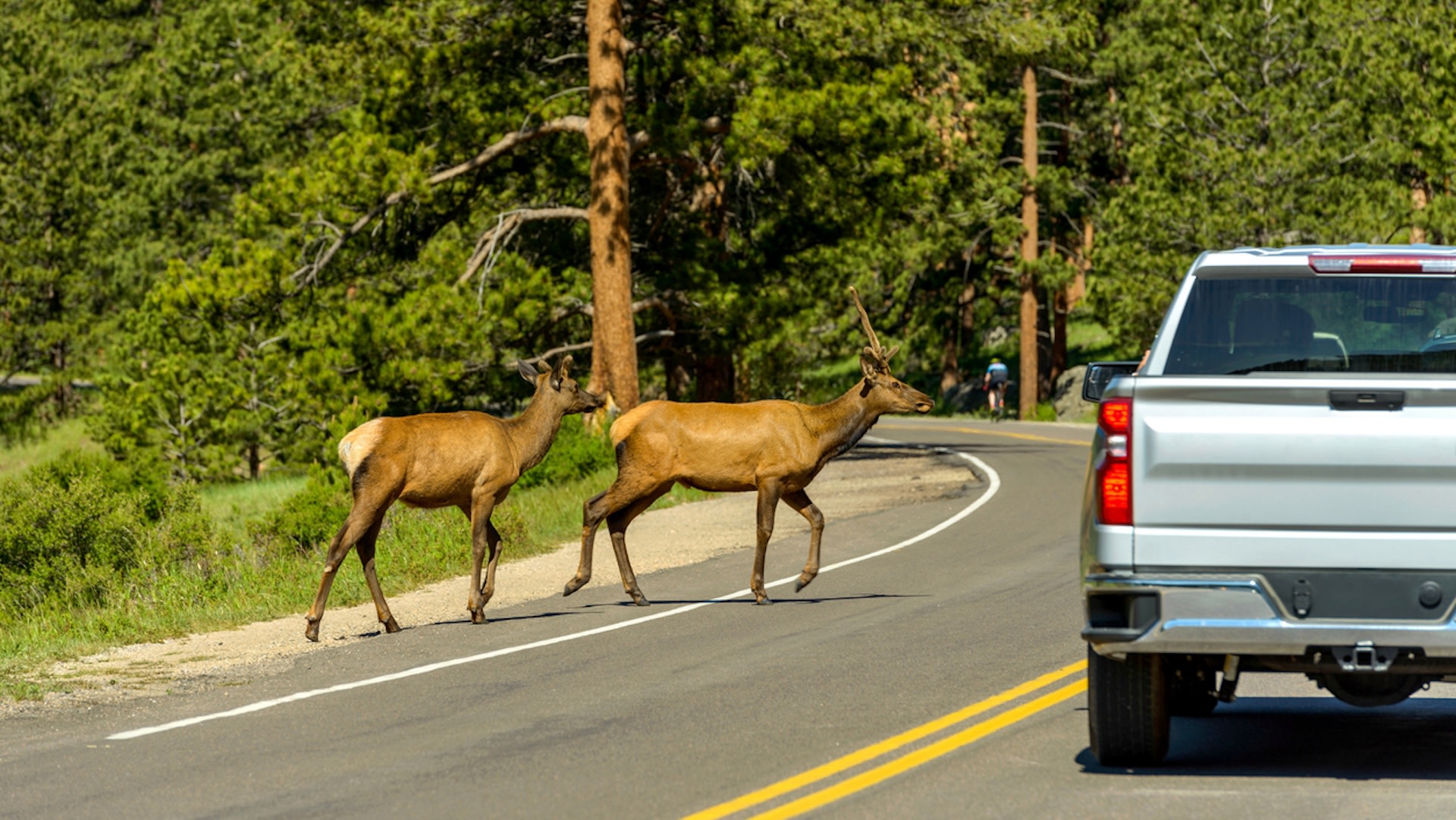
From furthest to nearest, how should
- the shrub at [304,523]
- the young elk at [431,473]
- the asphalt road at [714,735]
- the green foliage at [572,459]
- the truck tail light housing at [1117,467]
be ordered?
the green foliage at [572,459], the shrub at [304,523], the young elk at [431,473], the asphalt road at [714,735], the truck tail light housing at [1117,467]

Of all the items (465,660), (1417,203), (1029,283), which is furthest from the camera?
(1029,283)

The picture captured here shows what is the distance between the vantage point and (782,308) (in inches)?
1283

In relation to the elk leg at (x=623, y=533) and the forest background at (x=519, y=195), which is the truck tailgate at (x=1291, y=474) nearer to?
the elk leg at (x=623, y=533)

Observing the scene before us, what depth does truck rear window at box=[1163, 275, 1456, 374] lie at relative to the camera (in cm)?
825

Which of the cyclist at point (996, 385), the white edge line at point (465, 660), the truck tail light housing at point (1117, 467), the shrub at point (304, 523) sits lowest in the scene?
the cyclist at point (996, 385)

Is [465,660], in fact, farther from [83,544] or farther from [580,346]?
[580,346]

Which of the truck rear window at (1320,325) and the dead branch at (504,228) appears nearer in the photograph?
the truck rear window at (1320,325)

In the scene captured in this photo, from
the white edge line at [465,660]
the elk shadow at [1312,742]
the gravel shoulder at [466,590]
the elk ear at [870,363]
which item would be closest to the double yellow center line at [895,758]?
the elk shadow at [1312,742]

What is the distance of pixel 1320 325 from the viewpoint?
8.36 metres

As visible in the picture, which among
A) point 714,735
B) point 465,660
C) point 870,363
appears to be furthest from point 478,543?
point 714,735

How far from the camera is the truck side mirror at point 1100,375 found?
8.83m

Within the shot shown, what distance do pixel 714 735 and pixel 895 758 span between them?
3.45ft

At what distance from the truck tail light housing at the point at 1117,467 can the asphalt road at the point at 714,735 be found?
3.96 ft

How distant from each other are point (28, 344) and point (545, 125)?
89.8 ft
